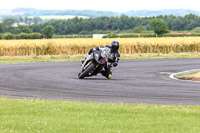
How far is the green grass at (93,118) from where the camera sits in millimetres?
9062

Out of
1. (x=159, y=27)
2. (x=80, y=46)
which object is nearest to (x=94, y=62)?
(x=80, y=46)

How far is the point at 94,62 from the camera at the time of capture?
18953mm

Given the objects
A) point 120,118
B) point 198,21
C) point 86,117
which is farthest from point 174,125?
point 198,21

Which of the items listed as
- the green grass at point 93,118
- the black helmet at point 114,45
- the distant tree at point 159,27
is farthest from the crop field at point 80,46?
the distant tree at point 159,27

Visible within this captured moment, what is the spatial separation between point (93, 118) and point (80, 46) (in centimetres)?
3202

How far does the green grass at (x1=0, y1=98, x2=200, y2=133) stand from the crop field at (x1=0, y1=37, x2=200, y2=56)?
28132 mm

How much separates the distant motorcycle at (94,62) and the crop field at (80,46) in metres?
21.5

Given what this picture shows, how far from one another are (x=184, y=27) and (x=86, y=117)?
15879cm

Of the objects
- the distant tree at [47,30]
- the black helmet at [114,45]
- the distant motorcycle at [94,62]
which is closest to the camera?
the distant motorcycle at [94,62]

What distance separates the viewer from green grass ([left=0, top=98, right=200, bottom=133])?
29.7ft

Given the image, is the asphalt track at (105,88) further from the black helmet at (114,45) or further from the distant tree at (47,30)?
the distant tree at (47,30)

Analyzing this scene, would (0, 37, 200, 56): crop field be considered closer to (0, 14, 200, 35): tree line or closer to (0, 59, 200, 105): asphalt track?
(0, 59, 200, 105): asphalt track

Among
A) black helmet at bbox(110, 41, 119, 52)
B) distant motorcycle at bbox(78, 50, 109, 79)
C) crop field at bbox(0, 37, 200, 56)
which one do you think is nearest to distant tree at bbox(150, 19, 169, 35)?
crop field at bbox(0, 37, 200, 56)

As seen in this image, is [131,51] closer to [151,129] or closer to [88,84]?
[88,84]
